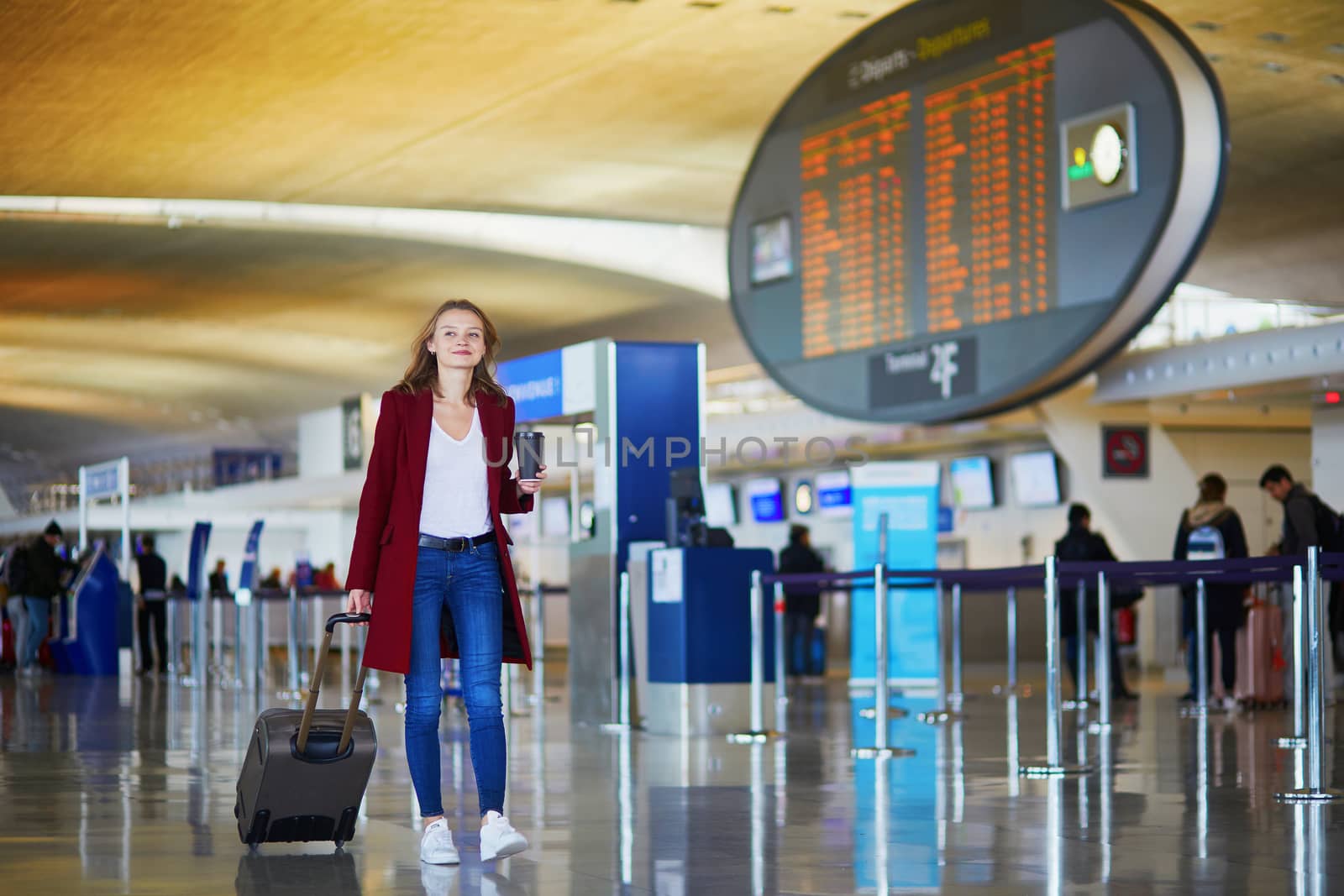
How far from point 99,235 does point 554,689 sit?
682cm

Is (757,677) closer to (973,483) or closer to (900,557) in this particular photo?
(900,557)

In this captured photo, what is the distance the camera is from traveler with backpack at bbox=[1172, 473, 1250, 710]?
10812 millimetres

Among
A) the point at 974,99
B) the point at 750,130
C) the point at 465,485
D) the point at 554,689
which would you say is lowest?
the point at 554,689

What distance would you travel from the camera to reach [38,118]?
12086 mm

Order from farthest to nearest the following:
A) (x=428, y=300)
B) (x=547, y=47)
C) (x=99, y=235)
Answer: (x=428, y=300) < (x=99, y=235) < (x=547, y=47)

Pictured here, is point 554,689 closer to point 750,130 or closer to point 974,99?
point 750,130

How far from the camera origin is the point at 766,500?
2392 centimetres

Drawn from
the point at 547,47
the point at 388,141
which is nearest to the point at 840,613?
the point at 388,141

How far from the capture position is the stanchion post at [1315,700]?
5516mm

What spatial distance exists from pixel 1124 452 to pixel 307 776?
1455 cm

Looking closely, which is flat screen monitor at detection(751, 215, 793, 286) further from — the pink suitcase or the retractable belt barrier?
the pink suitcase

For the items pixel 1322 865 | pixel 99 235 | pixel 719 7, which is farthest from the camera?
pixel 99 235

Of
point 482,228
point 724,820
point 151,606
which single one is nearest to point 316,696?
point 724,820

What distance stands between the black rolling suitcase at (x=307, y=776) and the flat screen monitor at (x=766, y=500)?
63.7 ft
